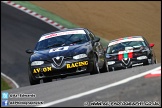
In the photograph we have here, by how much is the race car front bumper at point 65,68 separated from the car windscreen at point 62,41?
101 cm

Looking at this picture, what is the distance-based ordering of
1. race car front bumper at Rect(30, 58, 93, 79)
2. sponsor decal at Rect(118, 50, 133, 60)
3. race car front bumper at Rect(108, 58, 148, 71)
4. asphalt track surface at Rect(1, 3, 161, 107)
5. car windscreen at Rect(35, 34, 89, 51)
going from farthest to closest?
sponsor decal at Rect(118, 50, 133, 60) → race car front bumper at Rect(108, 58, 148, 71) → car windscreen at Rect(35, 34, 89, 51) → race car front bumper at Rect(30, 58, 93, 79) → asphalt track surface at Rect(1, 3, 161, 107)

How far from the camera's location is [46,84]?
1061 cm

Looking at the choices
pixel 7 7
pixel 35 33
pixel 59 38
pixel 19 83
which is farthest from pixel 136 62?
pixel 7 7

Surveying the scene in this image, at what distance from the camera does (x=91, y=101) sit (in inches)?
261

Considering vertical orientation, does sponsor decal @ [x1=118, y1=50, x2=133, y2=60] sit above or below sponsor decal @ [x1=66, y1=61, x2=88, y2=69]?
above

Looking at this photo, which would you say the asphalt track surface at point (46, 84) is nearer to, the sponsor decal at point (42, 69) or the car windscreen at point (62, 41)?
the sponsor decal at point (42, 69)

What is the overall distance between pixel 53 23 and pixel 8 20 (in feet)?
8.54

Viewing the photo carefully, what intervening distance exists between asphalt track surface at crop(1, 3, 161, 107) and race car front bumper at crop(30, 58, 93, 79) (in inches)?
27.2

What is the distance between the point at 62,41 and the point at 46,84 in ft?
11.3

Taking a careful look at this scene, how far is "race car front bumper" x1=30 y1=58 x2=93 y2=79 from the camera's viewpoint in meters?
12.7

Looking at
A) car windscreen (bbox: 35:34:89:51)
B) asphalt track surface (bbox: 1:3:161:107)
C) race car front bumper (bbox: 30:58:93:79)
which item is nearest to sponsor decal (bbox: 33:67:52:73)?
race car front bumper (bbox: 30:58:93:79)

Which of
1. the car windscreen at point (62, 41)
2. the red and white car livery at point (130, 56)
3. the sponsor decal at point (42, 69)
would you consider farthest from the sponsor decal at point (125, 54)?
the sponsor decal at point (42, 69)

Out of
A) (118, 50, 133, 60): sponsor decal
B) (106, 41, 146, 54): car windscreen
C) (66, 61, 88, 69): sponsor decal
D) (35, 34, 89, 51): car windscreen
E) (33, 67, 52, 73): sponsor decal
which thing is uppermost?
(35, 34, 89, 51): car windscreen

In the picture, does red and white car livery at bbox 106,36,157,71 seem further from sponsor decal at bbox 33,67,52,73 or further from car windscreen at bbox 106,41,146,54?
sponsor decal at bbox 33,67,52,73
